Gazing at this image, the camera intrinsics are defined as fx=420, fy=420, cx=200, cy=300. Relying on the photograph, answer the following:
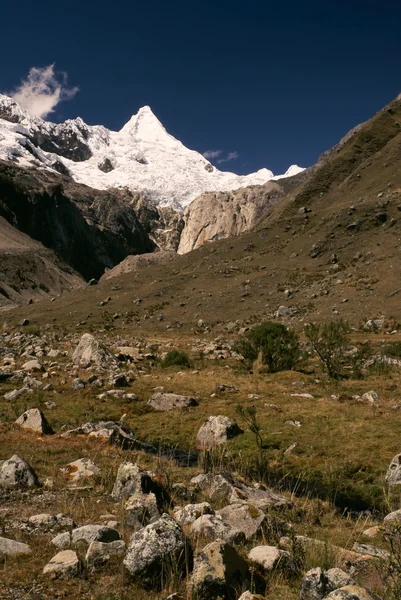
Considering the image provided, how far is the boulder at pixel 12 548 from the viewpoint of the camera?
575 cm

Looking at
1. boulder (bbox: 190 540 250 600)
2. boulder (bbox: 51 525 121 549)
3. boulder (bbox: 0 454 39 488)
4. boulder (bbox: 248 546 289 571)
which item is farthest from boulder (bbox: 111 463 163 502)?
boulder (bbox: 190 540 250 600)

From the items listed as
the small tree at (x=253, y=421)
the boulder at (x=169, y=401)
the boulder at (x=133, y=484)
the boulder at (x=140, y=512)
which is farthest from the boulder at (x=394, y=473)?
the boulder at (x=169, y=401)

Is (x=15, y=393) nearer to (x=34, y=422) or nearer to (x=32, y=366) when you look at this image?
(x=32, y=366)

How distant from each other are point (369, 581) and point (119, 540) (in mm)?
3498

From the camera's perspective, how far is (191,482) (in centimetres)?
1028

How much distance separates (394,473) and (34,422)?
12519mm

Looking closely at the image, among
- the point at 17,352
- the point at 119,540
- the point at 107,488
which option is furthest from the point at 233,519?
the point at 17,352

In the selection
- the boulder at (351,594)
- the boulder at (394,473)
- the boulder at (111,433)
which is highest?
the boulder at (351,594)

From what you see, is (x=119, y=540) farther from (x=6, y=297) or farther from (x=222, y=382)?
(x=6, y=297)

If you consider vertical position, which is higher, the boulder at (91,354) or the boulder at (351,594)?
the boulder at (91,354)

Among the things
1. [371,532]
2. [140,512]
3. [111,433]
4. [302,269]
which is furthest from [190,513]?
[302,269]

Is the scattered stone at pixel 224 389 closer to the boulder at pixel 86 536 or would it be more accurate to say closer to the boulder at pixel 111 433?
the boulder at pixel 111 433

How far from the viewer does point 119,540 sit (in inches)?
247

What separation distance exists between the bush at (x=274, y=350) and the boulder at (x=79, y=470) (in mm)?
19805
